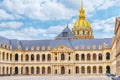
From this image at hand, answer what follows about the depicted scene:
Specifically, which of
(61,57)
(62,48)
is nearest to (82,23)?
(62,48)

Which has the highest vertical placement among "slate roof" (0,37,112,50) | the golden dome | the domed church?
the golden dome

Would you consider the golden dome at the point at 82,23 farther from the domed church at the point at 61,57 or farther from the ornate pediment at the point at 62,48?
the ornate pediment at the point at 62,48

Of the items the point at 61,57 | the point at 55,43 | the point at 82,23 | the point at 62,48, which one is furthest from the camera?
the point at 82,23

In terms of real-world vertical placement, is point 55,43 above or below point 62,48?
above

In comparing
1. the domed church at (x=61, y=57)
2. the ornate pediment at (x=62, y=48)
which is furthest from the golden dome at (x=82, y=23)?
the ornate pediment at (x=62, y=48)

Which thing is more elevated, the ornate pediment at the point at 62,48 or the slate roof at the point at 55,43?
the slate roof at the point at 55,43

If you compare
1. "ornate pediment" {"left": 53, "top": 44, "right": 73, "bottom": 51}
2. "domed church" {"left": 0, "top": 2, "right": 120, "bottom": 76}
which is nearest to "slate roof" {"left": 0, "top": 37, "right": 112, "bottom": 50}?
"domed church" {"left": 0, "top": 2, "right": 120, "bottom": 76}

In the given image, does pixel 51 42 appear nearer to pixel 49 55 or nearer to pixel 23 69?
pixel 49 55

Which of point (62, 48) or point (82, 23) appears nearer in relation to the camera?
point (62, 48)

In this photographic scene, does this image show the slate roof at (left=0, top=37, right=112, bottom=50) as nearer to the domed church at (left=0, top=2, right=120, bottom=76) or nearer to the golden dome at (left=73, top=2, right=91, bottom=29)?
the domed church at (left=0, top=2, right=120, bottom=76)

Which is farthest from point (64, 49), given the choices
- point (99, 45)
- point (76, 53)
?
point (99, 45)

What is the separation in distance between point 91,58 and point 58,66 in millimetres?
11649

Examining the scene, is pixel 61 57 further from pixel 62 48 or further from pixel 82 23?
pixel 82 23

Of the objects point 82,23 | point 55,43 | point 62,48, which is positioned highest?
point 82,23
